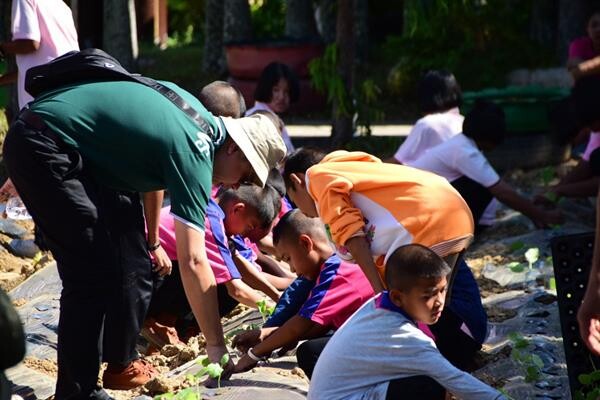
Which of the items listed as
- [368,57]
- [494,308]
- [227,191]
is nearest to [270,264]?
[227,191]

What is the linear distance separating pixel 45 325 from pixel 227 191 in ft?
4.00

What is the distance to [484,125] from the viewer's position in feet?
24.4

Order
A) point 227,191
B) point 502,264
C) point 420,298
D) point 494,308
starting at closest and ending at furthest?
point 420,298, point 227,191, point 494,308, point 502,264

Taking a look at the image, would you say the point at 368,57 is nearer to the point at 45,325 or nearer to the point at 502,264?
the point at 502,264

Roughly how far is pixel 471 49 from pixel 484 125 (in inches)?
379

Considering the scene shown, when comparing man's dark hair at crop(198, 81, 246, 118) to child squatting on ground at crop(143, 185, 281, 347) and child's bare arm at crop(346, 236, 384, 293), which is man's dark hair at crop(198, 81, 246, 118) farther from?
child's bare arm at crop(346, 236, 384, 293)

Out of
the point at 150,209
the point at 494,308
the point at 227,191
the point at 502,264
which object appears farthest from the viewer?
the point at 502,264

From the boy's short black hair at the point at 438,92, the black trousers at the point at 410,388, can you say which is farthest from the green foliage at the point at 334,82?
the black trousers at the point at 410,388

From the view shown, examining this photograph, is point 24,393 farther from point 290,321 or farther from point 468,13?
point 468,13

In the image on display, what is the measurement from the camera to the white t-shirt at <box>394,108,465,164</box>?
8172 millimetres

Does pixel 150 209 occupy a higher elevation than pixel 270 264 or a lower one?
higher

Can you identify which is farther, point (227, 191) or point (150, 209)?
point (227, 191)

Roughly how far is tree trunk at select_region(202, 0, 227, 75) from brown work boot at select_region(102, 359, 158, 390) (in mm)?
12791

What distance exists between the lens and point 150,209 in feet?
17.1
